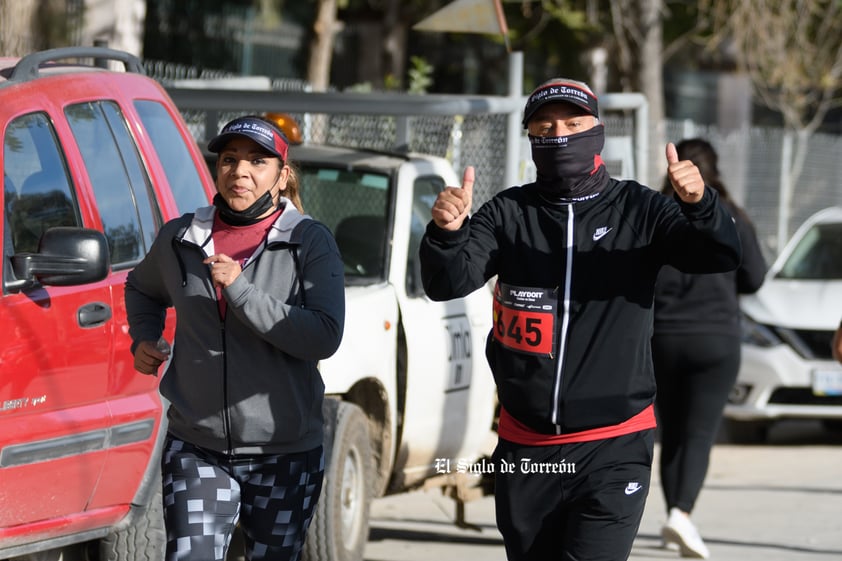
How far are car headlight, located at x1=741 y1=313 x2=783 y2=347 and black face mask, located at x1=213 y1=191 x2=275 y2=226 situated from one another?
739 cm

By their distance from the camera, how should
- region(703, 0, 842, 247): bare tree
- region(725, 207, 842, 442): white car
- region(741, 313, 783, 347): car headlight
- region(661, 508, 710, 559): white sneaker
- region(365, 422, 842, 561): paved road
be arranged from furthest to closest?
region(703, 0, 842, 247): bare tree, region(741, 313, 783, 347): car headlight, region(725, 207, 842, 442): white car, region(365, 422, 842, 561): paved road, region(661, 508, 710, 559): white sneaker

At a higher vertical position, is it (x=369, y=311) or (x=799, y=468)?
(x=369, y=311)

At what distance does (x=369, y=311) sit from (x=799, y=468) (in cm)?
473

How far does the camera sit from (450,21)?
9398 mm

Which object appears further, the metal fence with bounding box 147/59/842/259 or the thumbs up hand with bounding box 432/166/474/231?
the metal fence with bounding box 147/59/842/259

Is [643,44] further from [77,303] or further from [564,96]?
[564,96]

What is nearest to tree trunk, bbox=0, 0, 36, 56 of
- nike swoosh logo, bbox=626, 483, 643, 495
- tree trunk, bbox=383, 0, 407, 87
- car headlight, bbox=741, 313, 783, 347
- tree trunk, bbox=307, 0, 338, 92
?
car headlight, bbox=741, 313, 783, 347

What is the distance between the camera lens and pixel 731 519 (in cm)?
888

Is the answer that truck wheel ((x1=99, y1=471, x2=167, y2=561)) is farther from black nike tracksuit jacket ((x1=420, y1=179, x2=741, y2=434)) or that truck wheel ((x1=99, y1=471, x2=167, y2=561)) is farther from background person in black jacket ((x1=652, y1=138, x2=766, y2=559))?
background person in black jacket ((x1=652, y1=138, x2=766, y2=559))

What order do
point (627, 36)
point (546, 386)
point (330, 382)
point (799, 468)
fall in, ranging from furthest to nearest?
point (627, 36) → point (799, 468) → point (330, 382) → point (546, 386)

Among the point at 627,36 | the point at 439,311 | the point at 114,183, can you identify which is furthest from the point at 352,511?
the point at 627,36

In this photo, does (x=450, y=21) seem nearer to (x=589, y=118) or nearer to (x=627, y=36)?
(x=589, y=118)

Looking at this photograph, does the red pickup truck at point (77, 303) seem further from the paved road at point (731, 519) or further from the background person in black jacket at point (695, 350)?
the background person in black jacket at point (695, 350)

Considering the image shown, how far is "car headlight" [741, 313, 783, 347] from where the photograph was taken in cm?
1127
